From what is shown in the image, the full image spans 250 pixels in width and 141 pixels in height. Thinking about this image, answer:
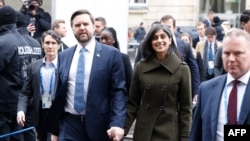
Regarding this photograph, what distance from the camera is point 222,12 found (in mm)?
34094

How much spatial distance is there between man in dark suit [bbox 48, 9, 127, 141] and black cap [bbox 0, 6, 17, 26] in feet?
6.65

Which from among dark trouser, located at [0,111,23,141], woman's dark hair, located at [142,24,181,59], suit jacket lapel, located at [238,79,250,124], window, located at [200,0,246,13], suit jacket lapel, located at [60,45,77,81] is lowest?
dark trouser, located at [0,111,23,141]

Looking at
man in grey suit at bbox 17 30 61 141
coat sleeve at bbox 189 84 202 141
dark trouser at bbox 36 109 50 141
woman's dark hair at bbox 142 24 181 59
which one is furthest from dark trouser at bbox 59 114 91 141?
coat sleeve at bbox 189 84 202 141

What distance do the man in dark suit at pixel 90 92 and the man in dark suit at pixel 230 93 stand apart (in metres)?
1.51

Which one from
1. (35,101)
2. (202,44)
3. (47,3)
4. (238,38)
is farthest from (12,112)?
(47,3)

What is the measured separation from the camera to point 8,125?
7508 millimetres

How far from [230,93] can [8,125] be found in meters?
4.15

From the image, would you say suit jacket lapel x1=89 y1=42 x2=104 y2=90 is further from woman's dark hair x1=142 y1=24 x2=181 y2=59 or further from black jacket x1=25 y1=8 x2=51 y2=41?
black jacket x1=25 y1=8 x2=51 y2=41

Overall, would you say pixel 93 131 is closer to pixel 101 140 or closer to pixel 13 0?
pixel 101 140

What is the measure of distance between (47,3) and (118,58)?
926 cm

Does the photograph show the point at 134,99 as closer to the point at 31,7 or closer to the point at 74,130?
the point at 74,130

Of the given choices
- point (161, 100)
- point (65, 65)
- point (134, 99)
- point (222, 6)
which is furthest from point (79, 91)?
point (222, 6)

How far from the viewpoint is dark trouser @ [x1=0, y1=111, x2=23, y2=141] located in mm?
7387

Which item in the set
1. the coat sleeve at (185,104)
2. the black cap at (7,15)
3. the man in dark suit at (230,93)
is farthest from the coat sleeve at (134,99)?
the black cap at (7,15)
